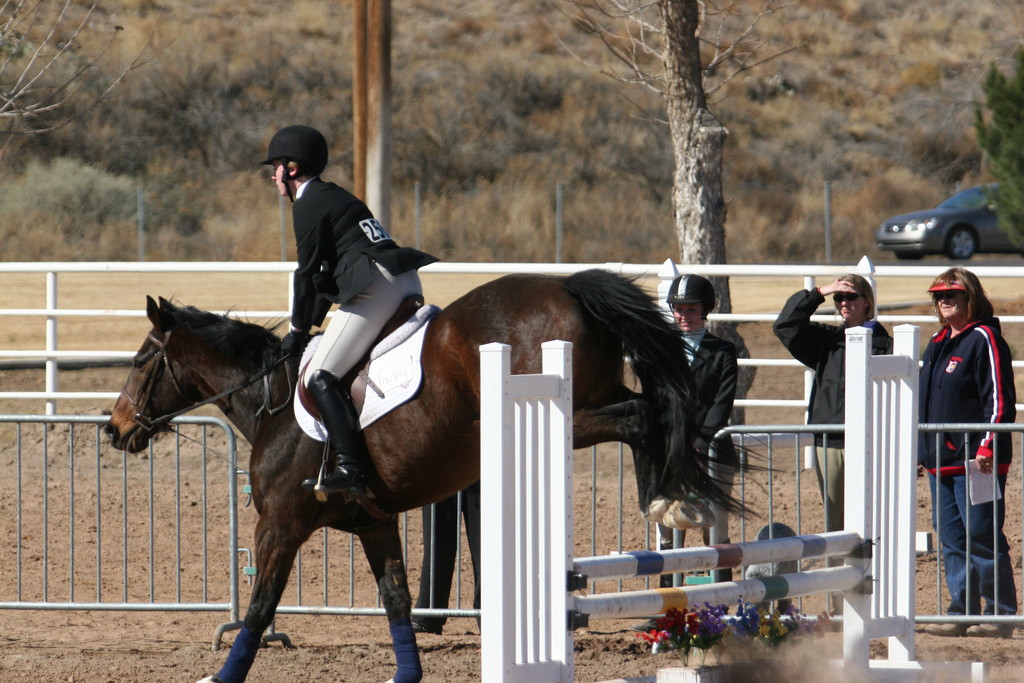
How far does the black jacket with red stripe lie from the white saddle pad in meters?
2.83

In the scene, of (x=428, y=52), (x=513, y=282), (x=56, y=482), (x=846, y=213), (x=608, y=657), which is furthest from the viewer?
(x=428, y=52)

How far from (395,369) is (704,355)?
2.11 metres

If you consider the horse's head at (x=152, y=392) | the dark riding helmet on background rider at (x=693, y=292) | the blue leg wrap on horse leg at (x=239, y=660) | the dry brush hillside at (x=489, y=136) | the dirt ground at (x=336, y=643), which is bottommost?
the dirt ground at (x=336, y=643)

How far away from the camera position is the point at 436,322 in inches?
220

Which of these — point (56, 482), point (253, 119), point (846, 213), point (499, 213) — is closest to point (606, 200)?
point (499, 213)

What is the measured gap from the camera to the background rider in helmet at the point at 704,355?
6.96 meters

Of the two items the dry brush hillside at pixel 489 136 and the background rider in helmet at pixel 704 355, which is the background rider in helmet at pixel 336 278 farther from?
the dry brush hillside at pixel 489 136

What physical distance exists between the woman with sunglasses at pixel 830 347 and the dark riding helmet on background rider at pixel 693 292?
407 millimetres

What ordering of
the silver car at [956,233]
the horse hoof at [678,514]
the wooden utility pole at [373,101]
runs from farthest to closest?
the silver car at [956,233] → the wooden utility pole at [373,101] → the horse hoof at [678,514]

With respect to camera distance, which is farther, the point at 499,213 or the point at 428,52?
the point at 428,52

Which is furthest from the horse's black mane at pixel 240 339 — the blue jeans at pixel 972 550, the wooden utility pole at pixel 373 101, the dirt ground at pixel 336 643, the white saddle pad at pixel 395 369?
the wooden utility pole at pixel 373 101

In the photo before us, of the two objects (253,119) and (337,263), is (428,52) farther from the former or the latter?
(337,263)

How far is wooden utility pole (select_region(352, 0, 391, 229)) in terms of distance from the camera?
14.2m

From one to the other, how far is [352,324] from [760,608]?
1996 millimetres
